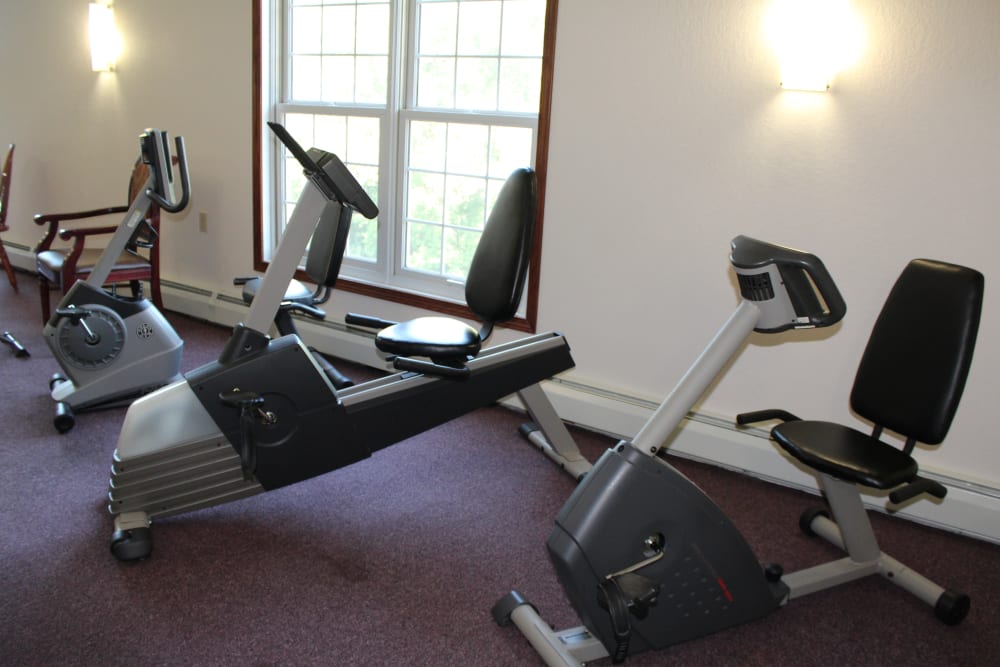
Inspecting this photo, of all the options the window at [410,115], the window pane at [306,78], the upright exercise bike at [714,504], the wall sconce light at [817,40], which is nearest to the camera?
the upright exercise bike at [714,504]

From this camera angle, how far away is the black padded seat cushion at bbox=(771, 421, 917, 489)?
74.4 inches

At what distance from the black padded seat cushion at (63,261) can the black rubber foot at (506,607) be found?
274 centimetres

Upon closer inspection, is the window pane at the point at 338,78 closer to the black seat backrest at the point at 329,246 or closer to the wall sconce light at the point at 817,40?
the black seat backrest at the point at 329,246

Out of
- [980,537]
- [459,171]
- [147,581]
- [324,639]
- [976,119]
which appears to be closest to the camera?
[324,639]

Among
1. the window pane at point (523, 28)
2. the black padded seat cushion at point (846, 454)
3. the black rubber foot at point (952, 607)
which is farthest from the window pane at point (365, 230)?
the black rubber foot at point (952, 607)

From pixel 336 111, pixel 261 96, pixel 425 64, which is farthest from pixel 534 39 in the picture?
pixel 261 96

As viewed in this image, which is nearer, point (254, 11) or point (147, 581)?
point (147, 581)

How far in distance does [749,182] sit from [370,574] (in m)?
1.87

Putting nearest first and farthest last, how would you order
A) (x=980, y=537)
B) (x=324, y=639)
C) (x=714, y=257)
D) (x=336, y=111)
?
(x=324, y=639) < (x=980, y=537) < (x=714, y=257) < (x=336, y=111)

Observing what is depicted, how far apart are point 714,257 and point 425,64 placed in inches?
65.6

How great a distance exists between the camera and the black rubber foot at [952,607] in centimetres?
205

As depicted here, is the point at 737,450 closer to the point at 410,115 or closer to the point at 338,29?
the point at 410,115

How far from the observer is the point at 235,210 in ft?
13.9

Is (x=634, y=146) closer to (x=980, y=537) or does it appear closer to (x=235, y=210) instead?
(x=980, y=537)
